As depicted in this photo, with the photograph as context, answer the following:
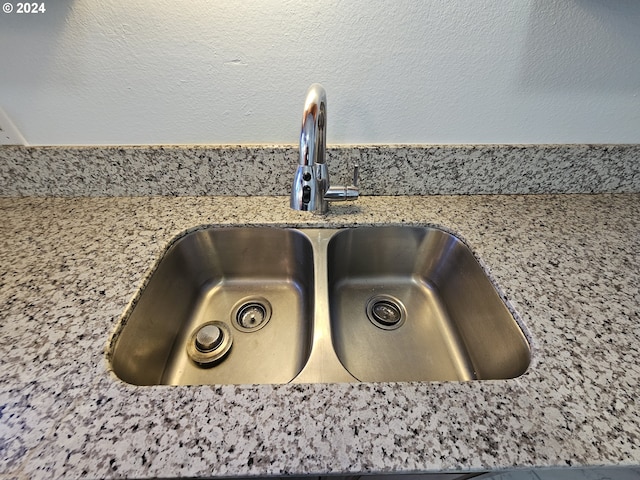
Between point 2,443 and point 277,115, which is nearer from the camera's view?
point 2,443

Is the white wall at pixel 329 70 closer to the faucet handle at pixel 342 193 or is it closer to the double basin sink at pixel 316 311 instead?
the faucet handle at pixel 342 193

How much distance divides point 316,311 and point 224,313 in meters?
0.32

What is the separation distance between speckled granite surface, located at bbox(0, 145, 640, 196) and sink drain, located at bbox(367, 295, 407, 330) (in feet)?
1.01

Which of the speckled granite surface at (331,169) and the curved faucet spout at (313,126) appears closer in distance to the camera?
the curved faucet spout at (313,126)

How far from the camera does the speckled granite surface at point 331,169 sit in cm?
81

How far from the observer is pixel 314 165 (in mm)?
656

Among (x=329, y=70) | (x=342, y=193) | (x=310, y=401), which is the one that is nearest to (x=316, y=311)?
(x=310, y=401)

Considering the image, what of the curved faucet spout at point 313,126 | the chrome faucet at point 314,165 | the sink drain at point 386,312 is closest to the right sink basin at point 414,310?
the sink drain at point 386,312

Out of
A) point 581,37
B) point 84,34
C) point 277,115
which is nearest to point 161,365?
point 277,115

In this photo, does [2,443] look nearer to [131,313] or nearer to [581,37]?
[131,313]

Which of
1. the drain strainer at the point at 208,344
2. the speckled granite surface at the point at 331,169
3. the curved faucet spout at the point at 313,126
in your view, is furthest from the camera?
the speckled granite surface at the point at 331,169

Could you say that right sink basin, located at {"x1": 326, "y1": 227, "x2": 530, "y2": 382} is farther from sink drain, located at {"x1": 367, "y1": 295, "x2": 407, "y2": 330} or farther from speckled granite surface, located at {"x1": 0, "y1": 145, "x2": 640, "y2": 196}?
speckled granite surface, located at {"x1": 0, "y1": 145, "x2": 640, "y2": 196}

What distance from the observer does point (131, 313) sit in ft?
1.94

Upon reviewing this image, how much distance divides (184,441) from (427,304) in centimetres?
66
